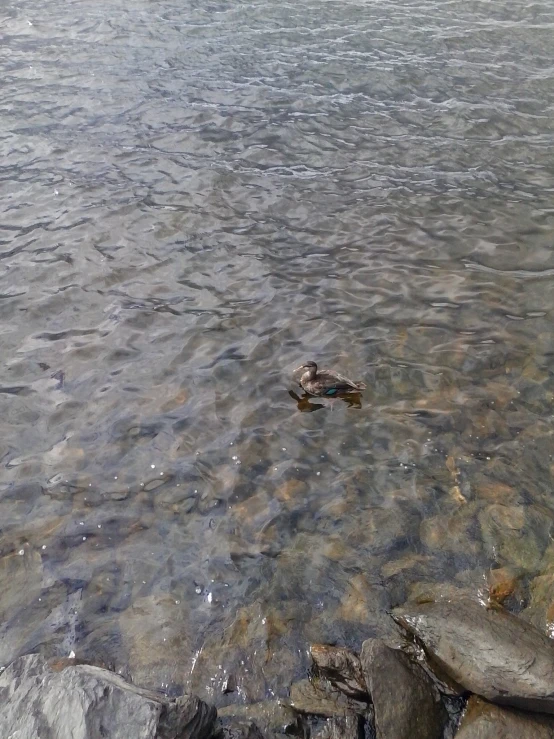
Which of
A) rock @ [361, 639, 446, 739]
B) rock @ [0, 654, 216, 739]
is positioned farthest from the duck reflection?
rock @ [0, 654, 216, 739]

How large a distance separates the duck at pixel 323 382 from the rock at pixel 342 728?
416 cm

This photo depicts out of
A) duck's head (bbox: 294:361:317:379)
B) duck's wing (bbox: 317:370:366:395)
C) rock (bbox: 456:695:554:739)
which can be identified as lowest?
rock (bbox: 456:695:554:739)

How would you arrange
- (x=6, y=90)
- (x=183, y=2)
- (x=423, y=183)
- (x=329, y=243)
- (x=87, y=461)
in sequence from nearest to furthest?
(x=87, y=461), (x=329, y=243), (x=423, y=183), (x=6, y=90), (x=183, y=2)

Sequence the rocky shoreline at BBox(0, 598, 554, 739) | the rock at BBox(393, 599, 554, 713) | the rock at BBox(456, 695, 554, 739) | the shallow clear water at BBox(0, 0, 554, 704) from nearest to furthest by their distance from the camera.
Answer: the rocky shoreline at BBox(0, 598, 554, 739)
the rock at BBox(456, 695, 554, 739)
the rock at BBox(393, 599, 554, 713)
the shallow clear water at BBox(0, 0, 554, 704)

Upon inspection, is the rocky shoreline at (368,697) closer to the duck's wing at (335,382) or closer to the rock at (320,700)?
the rock at (320,700)

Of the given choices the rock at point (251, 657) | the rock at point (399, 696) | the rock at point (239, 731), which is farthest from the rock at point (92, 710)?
the rock at point (399, 696)

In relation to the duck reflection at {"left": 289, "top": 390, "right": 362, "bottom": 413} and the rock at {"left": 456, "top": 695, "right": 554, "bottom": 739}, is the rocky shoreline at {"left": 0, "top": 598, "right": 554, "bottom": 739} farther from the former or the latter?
the duck reflection at {"left": 289, "top": 390, "right": 362, "bottom": 413}

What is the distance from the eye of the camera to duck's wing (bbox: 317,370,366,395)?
894cm

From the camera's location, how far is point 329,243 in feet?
40.0

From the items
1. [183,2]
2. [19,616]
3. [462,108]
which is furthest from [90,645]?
[183,2]

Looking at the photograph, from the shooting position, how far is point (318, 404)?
919 centimetres

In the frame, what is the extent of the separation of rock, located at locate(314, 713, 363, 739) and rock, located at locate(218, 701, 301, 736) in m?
0.25

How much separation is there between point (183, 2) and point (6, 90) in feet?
27.5

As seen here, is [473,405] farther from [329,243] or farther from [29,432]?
[29,432]
